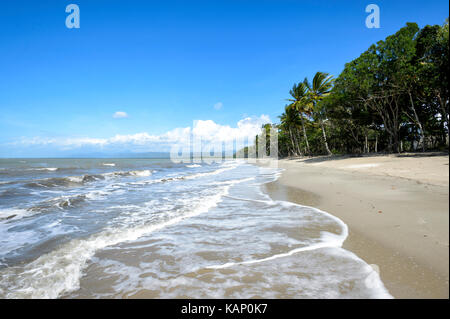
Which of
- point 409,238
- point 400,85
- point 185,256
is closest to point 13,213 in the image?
point 185,256

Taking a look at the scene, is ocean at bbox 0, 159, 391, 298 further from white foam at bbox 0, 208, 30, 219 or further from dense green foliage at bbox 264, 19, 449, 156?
dense green foliage at bbox 264, 19, 449, 156

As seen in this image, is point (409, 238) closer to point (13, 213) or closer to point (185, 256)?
point (185, 256)

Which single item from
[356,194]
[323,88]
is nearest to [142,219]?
[356,194]

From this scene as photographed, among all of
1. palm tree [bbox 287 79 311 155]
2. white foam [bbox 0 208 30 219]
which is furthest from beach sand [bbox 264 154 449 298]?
palm tree [bbox 287 79 311 155]

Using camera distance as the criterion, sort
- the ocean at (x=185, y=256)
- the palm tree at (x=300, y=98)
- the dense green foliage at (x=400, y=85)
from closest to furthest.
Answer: the ocean at (x=185, y=256)
the dense green foliage at (x=400, y=85)
the palm tree at (x=300, y=98)

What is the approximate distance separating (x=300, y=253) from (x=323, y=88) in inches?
1451

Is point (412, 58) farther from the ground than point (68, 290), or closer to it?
farther from the ground

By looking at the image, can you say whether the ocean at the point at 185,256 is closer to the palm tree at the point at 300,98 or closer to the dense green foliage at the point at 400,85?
the dense green foliage at the point at 400,85

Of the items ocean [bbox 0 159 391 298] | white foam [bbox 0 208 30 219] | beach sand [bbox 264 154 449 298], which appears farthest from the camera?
white foam [bbox 0 208 30 219]

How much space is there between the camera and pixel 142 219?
19.0ft

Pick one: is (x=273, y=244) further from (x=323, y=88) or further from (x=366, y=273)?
(x=323, y=88)

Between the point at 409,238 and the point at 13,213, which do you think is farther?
the point at 13,213

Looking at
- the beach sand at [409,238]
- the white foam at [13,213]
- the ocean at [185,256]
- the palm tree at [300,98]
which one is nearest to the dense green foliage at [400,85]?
the palm tree at [300,98]

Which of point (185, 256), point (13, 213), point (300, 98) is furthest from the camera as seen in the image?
point (300, 98)
